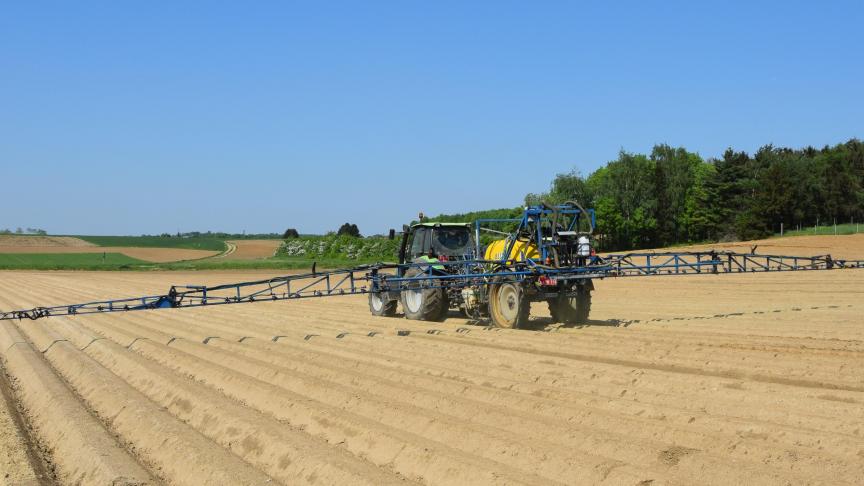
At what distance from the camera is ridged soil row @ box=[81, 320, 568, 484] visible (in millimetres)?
5508

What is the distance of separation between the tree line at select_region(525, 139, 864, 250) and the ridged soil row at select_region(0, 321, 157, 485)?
4675 cm

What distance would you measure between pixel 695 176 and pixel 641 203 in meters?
11.7

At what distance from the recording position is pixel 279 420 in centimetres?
746

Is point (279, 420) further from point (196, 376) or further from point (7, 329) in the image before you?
point (7, 329)

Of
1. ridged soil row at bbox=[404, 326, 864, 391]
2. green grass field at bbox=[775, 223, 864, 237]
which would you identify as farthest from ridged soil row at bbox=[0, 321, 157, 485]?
green grass field at bbox=[775, 223, 864, 237]

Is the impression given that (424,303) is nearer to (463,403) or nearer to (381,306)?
(381,306)

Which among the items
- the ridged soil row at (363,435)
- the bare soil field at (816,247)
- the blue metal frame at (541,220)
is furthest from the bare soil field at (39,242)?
the ridged soil row at (363,435)

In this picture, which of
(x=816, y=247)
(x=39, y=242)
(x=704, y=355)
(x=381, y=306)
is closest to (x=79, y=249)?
(x=39, y=242)

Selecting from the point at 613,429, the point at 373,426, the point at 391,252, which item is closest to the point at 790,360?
the point at 613,429

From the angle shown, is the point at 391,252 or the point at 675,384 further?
the point at 391,252

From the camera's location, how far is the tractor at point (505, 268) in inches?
499

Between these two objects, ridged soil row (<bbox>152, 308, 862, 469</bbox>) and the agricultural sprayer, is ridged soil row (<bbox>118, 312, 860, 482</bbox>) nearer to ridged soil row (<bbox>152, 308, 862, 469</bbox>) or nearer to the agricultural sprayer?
ridged soil row (<bbox>152, 308, 862, 469</bbox>)

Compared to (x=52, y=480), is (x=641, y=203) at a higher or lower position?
higher

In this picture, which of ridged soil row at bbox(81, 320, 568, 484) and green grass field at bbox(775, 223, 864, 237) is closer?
ridged soil row at bbox(81, 320, 568, 484)
